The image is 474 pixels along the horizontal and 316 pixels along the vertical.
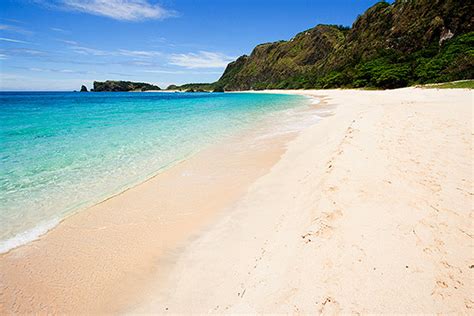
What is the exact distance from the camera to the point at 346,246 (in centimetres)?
317

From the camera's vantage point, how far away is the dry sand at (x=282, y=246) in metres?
2.66

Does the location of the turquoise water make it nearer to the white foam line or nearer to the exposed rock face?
the white foam line

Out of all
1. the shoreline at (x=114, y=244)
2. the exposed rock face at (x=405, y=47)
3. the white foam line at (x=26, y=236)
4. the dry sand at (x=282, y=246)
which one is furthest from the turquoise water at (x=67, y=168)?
the exposed rock face at (x=405, y=47)

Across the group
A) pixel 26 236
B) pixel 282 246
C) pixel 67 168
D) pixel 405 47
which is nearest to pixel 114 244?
pixel 26 236

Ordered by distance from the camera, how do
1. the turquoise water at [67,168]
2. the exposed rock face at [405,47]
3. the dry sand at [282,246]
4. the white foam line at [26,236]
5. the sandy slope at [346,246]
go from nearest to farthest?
the sandy slope at [346,246]
the dry sand at [282,246]
the white foam line at [26,236]
the turquoise water at [67,168]
the exposed rock face at [405,47]

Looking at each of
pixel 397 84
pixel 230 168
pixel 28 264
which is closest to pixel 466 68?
pixel 397 84

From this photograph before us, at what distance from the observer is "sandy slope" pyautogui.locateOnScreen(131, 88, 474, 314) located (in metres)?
2.55

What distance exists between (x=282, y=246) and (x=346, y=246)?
2.93ft

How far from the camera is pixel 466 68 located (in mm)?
37594

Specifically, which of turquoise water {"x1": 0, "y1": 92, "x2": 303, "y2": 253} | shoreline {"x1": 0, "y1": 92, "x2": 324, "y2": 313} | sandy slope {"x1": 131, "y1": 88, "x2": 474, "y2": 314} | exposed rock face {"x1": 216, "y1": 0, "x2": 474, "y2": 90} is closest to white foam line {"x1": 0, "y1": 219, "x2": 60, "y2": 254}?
turquoise water {"x1": 0, "y1": 92, "x2": 303, "y2": 253}

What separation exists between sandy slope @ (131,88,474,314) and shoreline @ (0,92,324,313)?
0.52 metres

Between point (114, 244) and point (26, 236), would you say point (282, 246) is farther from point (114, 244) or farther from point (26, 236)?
point (26, 236)

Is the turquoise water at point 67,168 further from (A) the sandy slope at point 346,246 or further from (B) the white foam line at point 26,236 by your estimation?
(A) the sandy slope at point 346,246

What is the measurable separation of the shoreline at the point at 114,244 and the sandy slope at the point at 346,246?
521 mm
